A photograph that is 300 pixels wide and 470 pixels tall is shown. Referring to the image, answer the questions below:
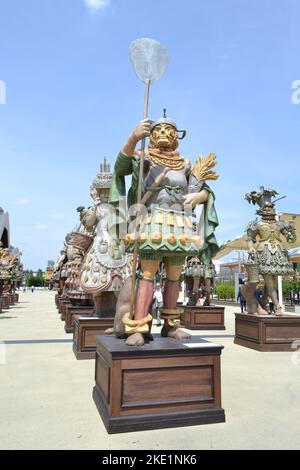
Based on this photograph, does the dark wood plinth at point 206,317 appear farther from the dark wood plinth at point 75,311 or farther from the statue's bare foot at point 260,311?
the dark wood plinth at point 75,311

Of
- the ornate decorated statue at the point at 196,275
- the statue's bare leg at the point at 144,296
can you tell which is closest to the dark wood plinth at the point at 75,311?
the ornate decorated statue at the point at 196,275

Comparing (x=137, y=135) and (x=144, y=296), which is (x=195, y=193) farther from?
(x=144, y=296)

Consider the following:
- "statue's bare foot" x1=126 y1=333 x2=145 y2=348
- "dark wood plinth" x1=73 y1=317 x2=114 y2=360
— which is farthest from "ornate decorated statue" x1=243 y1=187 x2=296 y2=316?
"statue's bare foot" x1=126 y1=333 x2=145 y2=348

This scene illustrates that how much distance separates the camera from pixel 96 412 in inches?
95.9

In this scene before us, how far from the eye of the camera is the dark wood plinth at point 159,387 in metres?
2.15

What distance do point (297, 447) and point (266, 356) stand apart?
2938mm

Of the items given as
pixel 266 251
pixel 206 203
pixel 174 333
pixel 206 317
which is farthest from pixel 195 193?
pixel 206 317

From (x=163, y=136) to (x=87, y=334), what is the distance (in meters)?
2.77

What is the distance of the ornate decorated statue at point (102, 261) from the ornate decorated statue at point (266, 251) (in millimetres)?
2223

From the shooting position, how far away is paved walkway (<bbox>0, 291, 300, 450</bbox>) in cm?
195

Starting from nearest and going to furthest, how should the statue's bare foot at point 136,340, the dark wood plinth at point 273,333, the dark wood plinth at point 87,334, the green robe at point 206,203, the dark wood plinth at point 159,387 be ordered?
the dark wood plinth at point 159,387 < the statue's bare foot at point 136,340 < the green robe at point 206,203 < the dark wood plinth at point 87,334 < the dark wood plinth at point 273,333

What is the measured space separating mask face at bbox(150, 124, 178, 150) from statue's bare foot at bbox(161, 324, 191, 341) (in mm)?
1547

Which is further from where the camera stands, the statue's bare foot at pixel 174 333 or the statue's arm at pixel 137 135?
the statue's bare foot at pixel 174 333
